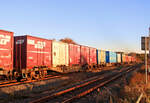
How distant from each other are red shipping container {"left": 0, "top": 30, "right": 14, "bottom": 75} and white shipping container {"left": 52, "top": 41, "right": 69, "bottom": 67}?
5142 mm

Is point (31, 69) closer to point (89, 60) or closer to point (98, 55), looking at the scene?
point (89, 60)

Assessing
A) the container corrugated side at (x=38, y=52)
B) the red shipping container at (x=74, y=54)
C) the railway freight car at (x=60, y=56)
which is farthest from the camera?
the red shipping container at (x=74, y=54)

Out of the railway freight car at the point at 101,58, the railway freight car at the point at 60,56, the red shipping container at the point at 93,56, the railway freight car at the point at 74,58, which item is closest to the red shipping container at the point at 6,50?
the railway freight car at the point at 60,56

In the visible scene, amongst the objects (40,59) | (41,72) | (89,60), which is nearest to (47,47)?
(40,59)

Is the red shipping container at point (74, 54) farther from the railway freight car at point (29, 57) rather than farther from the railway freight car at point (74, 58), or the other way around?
the railway freight car at point (29, 57)

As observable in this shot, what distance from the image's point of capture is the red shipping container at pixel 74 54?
19219mm

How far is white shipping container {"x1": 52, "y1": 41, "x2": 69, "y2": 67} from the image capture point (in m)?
16.0

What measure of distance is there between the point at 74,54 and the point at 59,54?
3.65 m

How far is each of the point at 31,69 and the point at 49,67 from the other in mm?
2414

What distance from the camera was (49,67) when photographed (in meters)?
15.1

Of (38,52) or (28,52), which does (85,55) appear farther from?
(28,52)

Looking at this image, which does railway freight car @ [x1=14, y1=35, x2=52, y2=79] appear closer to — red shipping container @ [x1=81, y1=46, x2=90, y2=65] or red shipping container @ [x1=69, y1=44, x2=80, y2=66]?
red shipping container @ [x1=69, y1=44, x2=80, y2=66]

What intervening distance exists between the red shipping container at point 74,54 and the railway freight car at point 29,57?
5.32 meters

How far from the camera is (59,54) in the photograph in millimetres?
16859
